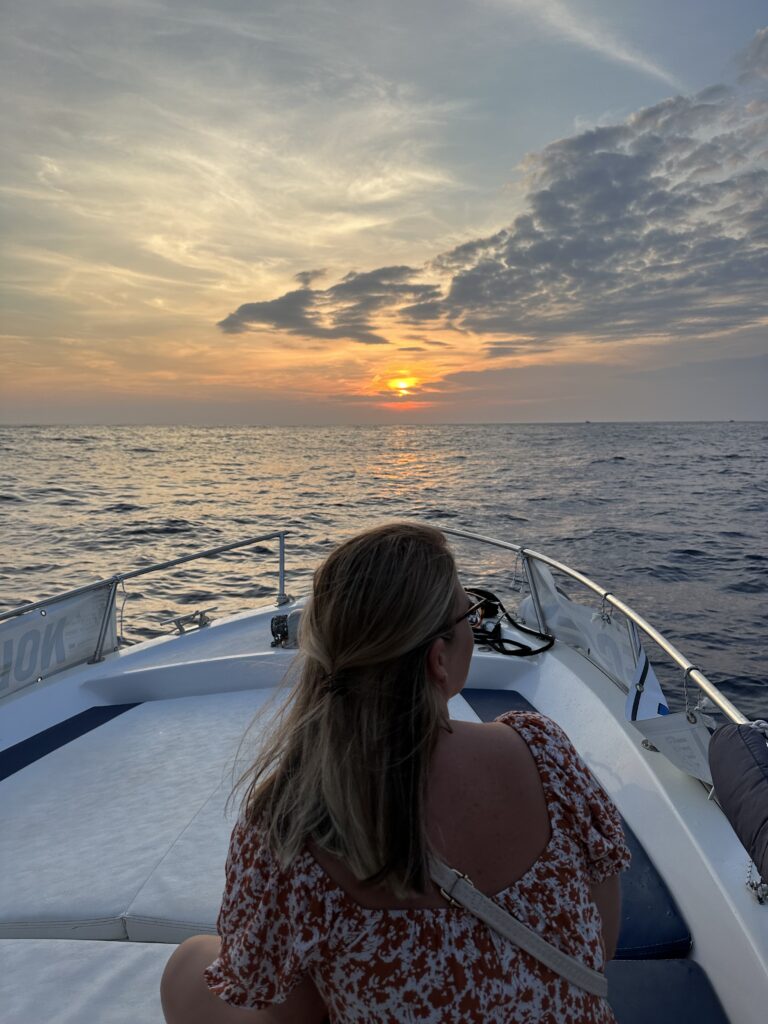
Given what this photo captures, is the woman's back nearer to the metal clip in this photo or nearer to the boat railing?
the metal clip

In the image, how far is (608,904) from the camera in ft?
4.43

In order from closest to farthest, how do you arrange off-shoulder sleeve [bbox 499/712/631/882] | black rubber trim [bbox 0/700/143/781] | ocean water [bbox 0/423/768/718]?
off-shoulder sleeve [bbox 499/712/631/882]
black rubber trim [bbox 0/700/143/781]
ocean water [bbox 0/423/768/718]

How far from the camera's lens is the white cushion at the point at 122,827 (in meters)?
2.34

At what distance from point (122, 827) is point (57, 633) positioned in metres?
1.77

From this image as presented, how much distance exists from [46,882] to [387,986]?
2.11 m

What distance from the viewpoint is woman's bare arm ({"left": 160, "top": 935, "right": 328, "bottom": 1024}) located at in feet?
3.92

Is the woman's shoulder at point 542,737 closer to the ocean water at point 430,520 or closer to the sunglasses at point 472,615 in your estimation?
the sunglasses at point 472,615

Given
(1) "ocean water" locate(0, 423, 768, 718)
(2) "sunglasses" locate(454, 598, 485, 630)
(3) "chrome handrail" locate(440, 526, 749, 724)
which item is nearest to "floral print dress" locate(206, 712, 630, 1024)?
(2) "sunglasses" locate(454, 598, 485, 630)

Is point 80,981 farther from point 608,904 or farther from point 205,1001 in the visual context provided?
A: point 608,904

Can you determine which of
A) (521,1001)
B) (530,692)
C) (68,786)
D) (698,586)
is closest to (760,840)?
(521,1001)

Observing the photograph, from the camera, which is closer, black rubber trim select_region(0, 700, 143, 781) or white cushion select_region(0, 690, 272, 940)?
white cushion select_region(0, 690, 272, 940)

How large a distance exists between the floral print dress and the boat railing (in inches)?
121

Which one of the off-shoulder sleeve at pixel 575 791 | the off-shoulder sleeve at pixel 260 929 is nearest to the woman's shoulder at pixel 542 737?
the off-shoulder sleeve at pixel 575 791

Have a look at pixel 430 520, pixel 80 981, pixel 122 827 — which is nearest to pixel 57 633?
pixel 122 827
